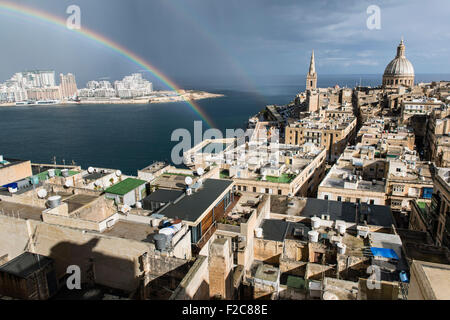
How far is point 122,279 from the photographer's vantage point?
14430 millimetres

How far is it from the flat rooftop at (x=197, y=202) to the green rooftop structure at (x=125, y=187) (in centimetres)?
617

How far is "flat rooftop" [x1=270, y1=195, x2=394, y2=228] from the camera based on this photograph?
935 inches

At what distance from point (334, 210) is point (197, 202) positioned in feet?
39.6

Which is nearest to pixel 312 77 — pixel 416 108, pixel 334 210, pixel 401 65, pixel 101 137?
pixel 401 65

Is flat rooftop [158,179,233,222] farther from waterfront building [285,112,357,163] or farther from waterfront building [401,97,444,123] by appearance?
waterfront building [401,97,444,123]

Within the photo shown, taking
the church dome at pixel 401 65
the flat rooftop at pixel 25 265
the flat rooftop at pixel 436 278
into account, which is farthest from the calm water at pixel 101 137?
the flat rooftop at pixel 436 278

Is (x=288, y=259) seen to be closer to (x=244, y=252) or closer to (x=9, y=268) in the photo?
(x=244, y=252)

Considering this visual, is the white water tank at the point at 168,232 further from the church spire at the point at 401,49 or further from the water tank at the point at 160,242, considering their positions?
the church spire at the point at 401,49

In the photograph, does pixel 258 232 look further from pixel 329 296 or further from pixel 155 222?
pixel 329 296

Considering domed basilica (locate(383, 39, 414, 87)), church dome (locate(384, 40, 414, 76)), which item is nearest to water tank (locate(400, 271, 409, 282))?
domed basilica (locate(383, 39, 414, 87))

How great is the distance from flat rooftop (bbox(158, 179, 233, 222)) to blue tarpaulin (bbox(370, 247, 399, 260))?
9698mm

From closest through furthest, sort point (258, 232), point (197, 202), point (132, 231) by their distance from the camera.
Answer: point (132, 231), point (197, 202), point (258, 232)

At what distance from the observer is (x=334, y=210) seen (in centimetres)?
2508
